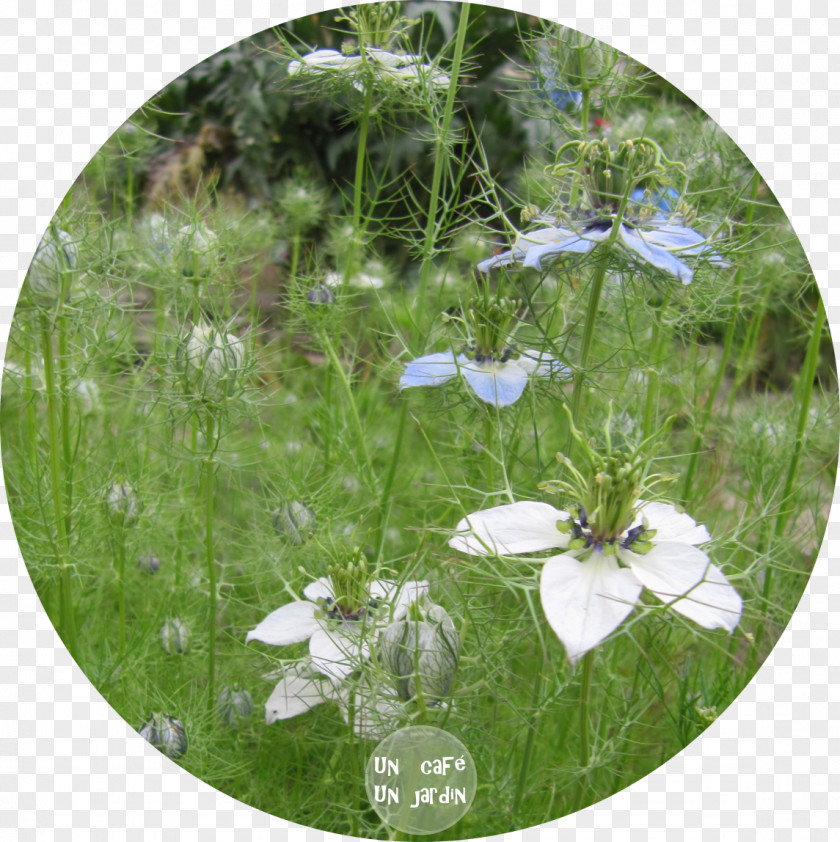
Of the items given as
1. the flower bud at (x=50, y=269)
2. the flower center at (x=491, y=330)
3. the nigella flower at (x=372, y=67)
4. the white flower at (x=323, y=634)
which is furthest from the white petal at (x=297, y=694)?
the nigella flower at (x=372, y=67)

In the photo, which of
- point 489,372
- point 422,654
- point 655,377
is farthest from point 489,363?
→ point 422,654

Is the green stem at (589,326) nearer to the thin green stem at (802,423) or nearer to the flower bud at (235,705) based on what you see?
the thin green stem at (802,423)

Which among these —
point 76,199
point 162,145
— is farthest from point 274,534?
point 162,145

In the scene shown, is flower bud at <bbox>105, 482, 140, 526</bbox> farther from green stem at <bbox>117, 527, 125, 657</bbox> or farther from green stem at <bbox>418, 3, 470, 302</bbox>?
green stem at <bbox>418, 3, 470, 302</bbox>

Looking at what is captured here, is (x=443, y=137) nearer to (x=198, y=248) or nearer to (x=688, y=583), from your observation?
(x=198, y=248)

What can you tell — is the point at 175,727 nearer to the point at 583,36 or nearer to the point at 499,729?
the point at 499,729

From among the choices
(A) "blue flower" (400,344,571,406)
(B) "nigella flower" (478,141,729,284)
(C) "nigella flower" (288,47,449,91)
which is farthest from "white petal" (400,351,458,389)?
(C) "nigella flower" (288,47,449,91)
